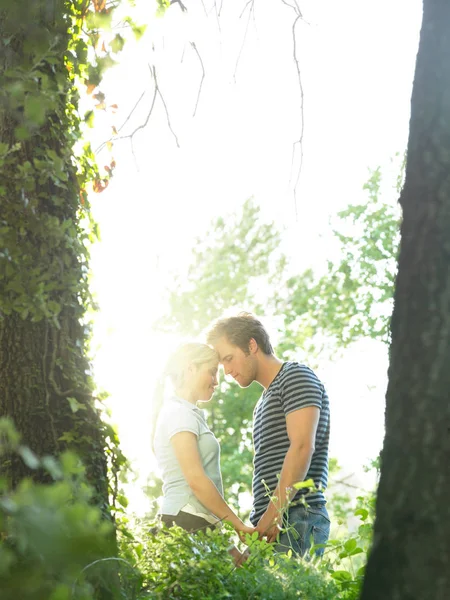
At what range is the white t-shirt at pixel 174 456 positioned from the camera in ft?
11.6

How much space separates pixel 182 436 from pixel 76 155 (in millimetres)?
1310

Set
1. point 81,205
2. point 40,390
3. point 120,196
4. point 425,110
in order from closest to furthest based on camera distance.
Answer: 1. point 425,110
2. point 40,390
3. point 81,205
4. point 120,196

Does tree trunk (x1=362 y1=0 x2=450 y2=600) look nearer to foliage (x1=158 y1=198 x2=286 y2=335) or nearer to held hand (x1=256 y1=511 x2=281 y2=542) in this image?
held hand (x1=256 y1=511 x2=281 y2=542)

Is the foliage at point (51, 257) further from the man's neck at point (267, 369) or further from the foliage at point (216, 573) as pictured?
the man's neck at point (267, 369)

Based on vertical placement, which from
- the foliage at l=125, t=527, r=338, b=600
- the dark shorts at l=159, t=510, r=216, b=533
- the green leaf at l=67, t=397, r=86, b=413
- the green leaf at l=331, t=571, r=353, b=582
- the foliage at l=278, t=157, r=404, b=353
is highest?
the foliage at l=278, t=157, r=404, b=353

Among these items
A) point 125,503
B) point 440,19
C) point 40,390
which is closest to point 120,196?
point 40,390

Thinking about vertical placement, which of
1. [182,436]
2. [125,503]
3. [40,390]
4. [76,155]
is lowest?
[125,503]

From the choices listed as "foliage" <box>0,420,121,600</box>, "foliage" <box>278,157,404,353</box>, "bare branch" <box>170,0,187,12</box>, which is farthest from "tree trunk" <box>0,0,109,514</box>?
"foliage" <box>278,157,404,353</box>

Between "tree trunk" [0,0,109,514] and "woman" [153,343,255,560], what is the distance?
0.89 metres

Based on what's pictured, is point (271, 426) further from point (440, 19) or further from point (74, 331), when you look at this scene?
point (440, 19)

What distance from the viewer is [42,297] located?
2.61m

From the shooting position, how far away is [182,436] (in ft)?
11.5

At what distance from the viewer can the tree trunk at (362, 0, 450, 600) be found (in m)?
1.34

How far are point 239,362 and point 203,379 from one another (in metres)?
0.19
